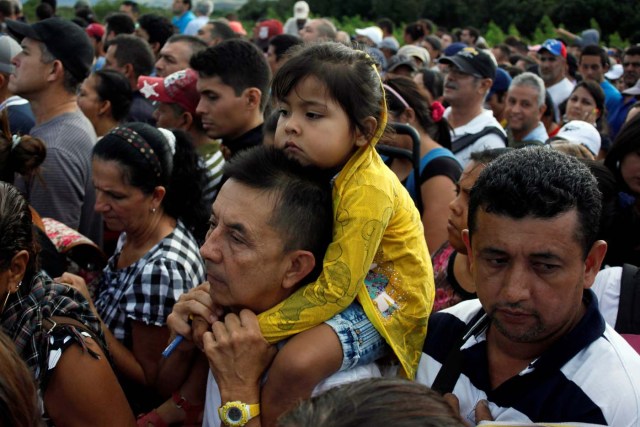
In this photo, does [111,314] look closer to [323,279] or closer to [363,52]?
[323,279]

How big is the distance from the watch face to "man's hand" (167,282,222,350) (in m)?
0.25

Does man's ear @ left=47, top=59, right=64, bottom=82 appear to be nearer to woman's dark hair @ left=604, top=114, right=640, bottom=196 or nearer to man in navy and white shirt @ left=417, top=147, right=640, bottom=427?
woman's dark hair @ left=604, top=114, right=640, bottom=196

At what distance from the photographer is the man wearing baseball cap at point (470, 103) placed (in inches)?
234

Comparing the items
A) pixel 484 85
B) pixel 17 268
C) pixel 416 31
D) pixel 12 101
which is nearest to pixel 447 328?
pixel 17 268

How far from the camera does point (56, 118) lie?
4867 millimetres

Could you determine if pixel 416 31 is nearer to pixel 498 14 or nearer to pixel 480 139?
pixel 480 139

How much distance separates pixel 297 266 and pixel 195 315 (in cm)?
38

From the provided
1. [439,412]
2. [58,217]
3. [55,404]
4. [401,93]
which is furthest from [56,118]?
[439,412]

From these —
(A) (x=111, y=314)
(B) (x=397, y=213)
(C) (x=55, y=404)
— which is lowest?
(A) (x=111, y=314)

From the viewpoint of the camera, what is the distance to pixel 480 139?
589 cm

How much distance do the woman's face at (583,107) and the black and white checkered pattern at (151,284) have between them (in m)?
5.99

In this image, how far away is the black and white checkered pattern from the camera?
2980 millimetres

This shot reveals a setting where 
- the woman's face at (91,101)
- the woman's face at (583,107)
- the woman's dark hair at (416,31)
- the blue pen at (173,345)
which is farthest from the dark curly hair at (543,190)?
the woman's dark hair at (416,31)

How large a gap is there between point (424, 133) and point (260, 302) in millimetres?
2801
